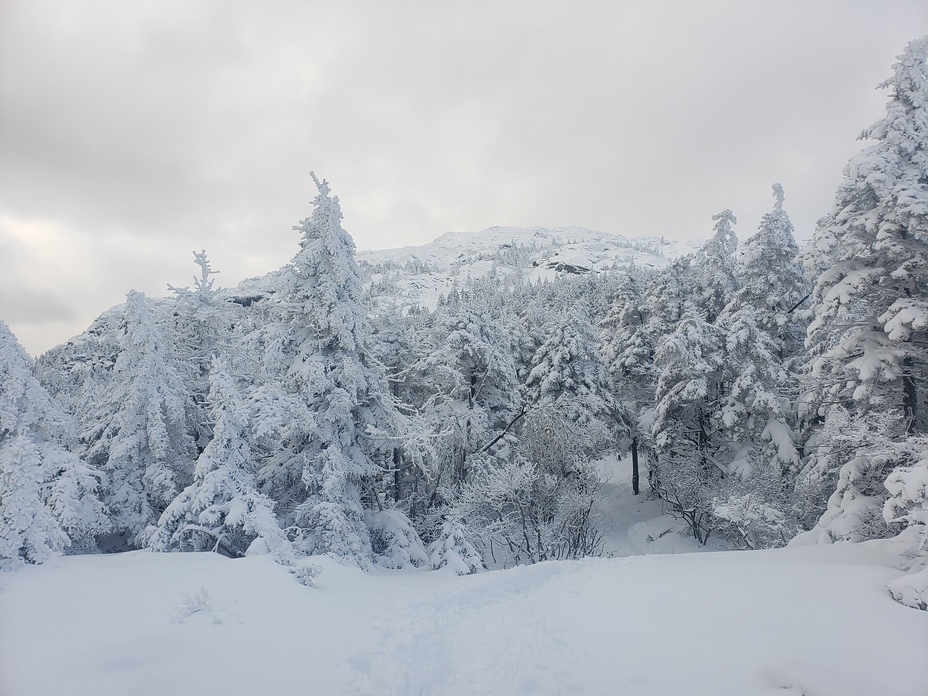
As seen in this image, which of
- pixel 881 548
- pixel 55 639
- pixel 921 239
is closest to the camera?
pixel 55 639

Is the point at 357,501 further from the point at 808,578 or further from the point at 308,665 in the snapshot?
the point at 808,578

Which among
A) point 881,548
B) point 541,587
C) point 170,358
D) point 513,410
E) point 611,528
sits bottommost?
point 611,528

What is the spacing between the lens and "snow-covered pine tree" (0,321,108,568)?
9.45m

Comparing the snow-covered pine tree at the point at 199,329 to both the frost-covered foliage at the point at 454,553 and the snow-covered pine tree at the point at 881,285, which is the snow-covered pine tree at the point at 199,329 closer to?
the frost-covered foliage at the point at 454,553

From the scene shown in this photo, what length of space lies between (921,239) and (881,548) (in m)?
7.82

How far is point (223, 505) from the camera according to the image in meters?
12.8

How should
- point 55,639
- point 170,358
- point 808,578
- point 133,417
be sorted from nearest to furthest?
point 55,639
point 808,578
point 133,417
point 170,358

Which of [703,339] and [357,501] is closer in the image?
[357,501]

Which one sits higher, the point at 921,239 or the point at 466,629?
the point at 921,239

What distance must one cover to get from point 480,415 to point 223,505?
11.5 metres

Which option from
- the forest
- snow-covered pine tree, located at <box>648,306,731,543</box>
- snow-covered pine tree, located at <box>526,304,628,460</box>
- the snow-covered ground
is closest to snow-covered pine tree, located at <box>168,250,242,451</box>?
the forest

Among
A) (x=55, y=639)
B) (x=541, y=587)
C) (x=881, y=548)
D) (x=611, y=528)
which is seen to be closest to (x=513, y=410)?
(x=611, y=528)

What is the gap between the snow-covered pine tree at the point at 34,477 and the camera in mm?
9453

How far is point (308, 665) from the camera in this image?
6.94 metres
